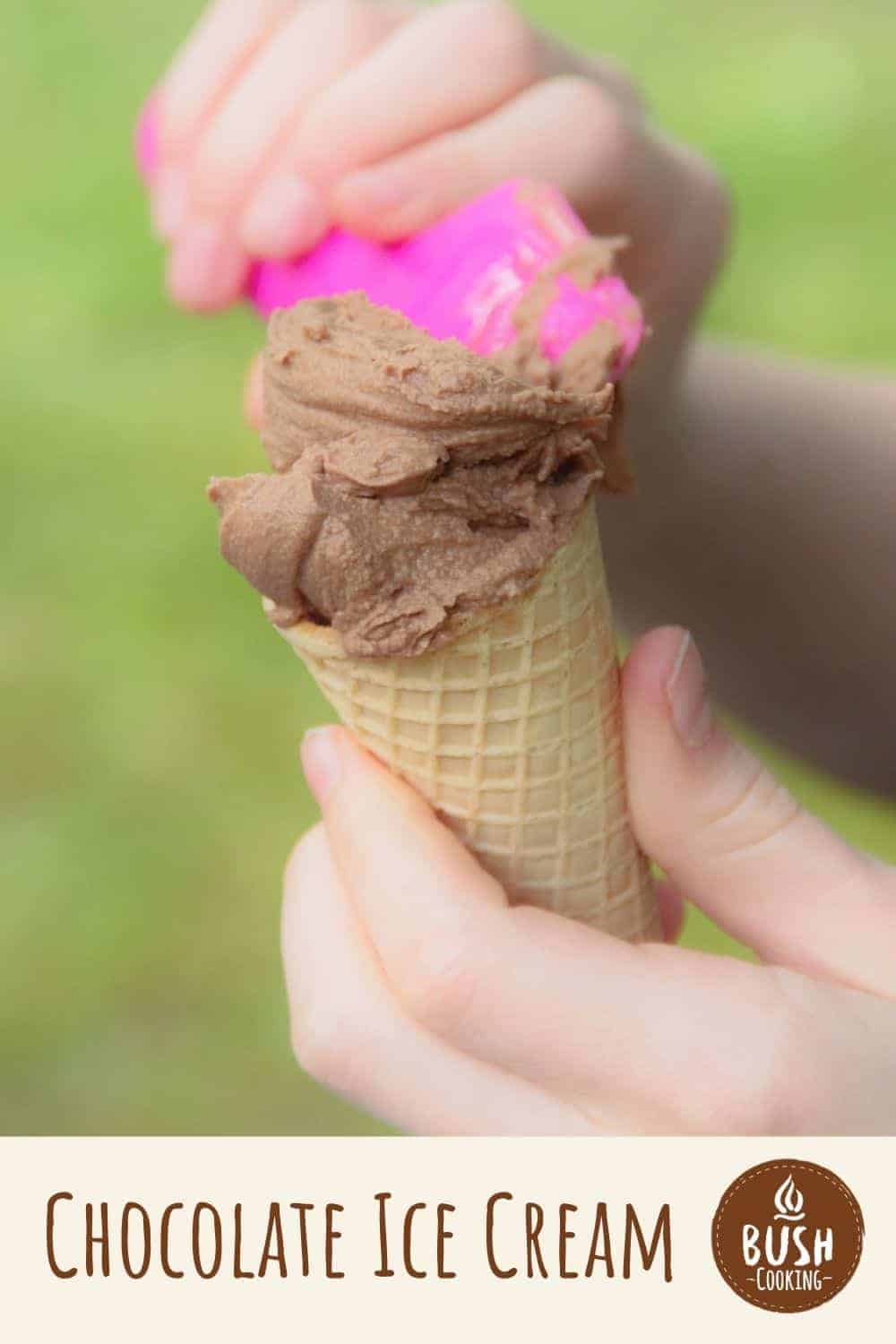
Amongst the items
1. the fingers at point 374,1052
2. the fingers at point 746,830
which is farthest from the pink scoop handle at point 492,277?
the fingers at point 374,1052

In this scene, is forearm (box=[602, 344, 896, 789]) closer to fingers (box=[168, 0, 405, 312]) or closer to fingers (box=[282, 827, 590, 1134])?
fingers (box=[168, 0, 405, 312])

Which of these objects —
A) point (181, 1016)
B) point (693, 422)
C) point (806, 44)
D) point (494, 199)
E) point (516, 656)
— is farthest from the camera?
point (806, 44)

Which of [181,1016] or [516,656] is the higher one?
[516,656]

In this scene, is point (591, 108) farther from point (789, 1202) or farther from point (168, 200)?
point (789, 1202)

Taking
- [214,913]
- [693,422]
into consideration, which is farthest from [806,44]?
[214,913]

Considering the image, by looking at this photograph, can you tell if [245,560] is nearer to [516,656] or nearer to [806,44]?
[516,656]

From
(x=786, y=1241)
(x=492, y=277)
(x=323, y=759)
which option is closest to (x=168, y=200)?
(x=492, y=277)
